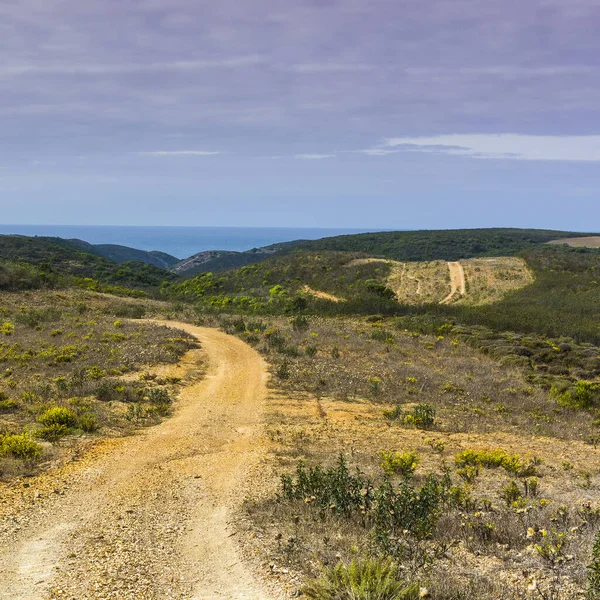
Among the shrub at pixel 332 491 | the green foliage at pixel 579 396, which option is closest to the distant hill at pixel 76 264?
the green foliage at pixel 579 396

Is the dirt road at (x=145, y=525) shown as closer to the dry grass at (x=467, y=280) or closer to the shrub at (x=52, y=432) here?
the shrub at (x=52, y=432)

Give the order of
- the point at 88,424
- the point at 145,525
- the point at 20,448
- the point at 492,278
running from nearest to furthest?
the point at 145,525, the point at 20,448, the point at 88,424, the point at 492,278

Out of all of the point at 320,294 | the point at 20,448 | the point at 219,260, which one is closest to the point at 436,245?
the point at 320,294

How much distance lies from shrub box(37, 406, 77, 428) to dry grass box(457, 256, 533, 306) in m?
43.9

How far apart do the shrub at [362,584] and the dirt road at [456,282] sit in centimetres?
4706

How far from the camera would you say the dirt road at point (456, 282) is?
168 feet

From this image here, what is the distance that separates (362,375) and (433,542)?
1251 centimetres

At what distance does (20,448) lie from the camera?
31.2 feet

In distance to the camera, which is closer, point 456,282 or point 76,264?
point 456,282

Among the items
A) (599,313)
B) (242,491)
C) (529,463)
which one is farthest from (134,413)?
(599,313)

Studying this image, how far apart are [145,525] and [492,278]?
5417 centimetres

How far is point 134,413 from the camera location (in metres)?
12.9

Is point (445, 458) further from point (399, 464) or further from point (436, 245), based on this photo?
point (436, 245)

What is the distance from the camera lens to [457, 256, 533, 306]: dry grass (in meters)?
50.3
